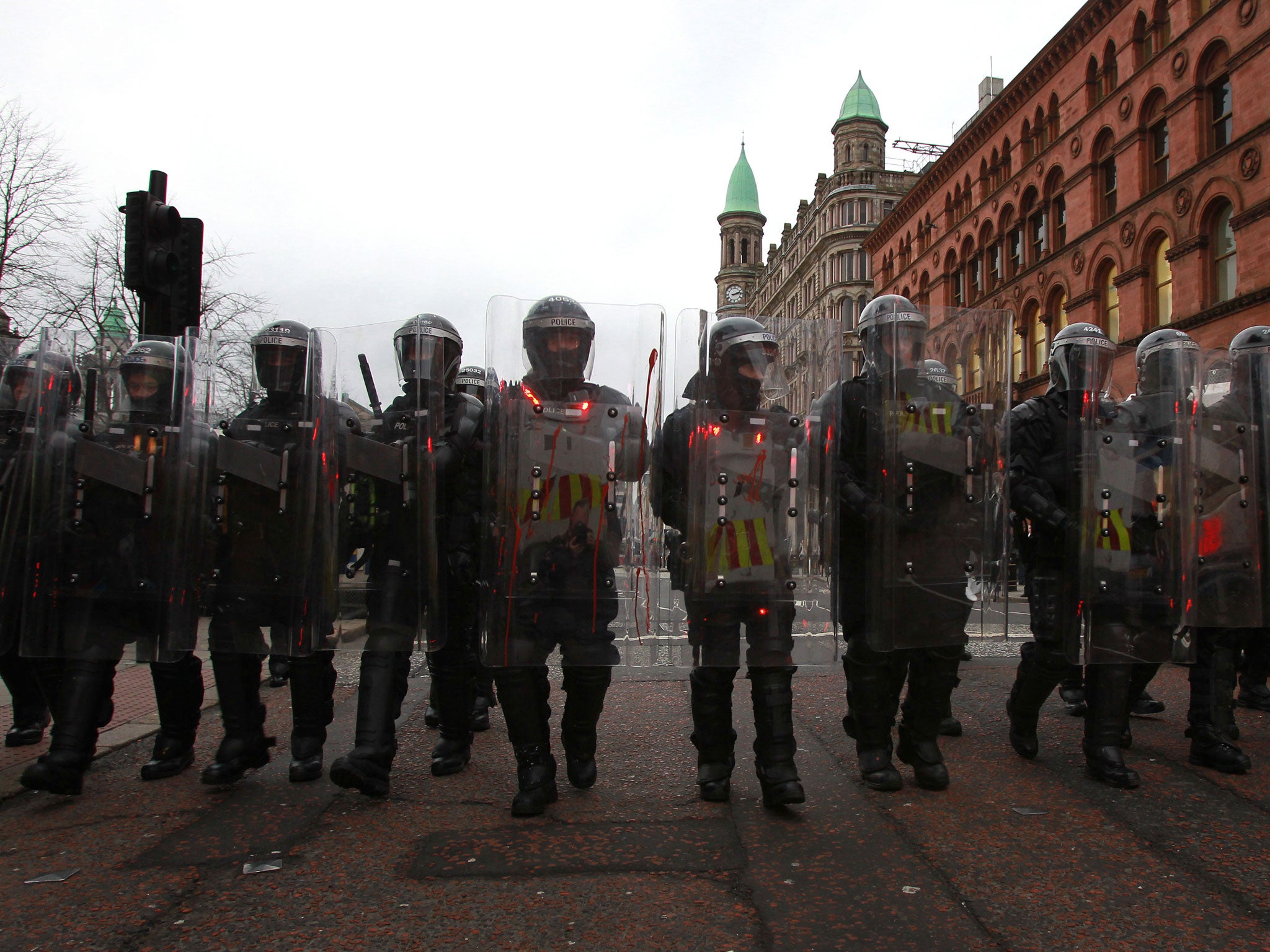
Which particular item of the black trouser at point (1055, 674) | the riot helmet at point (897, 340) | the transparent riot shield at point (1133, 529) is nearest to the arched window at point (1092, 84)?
the transparent riot shield at point (1133, 529)

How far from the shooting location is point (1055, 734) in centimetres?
525

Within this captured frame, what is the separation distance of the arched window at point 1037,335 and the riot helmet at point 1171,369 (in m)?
26.5

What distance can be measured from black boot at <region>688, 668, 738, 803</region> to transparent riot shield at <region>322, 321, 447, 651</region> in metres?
1.17

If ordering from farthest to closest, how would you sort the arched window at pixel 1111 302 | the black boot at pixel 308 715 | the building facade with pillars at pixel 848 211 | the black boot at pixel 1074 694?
the building facade with pillars at pixel 848 211 < the arched window at pixel 1111 302 < the black boot at pixel 1074 694 < the black boot at pixel 308 715

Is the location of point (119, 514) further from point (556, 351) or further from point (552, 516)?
point (556, 351)

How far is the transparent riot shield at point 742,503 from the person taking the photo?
3879 mm

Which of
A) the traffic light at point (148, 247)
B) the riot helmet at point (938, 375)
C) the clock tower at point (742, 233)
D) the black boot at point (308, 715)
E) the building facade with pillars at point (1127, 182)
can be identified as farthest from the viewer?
the clock tower at point (742, 233)

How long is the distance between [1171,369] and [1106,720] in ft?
5.34

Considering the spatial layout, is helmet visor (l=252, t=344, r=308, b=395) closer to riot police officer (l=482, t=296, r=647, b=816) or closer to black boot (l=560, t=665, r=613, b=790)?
riot police officer (l=482, t=296, r=647, b=816)

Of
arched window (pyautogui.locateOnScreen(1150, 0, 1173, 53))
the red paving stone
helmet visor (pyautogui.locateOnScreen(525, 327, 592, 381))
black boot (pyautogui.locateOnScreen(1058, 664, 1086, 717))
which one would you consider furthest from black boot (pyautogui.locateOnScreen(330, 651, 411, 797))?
arched window (pyautogui.locateOnScreen(1150, 0, 1173, 53))

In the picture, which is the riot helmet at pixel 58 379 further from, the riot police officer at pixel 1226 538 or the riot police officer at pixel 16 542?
the riot police officer at pixel 1226 538

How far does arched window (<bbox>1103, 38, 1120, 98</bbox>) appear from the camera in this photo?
1041 inches

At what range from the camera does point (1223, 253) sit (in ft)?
70.1

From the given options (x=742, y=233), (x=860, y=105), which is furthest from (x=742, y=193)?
(x=860, y=105)
